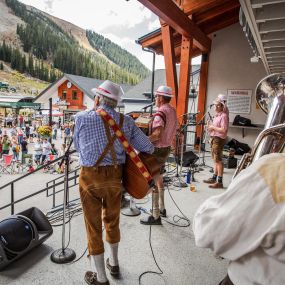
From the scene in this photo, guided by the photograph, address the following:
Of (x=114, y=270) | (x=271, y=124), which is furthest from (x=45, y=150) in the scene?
(x=271, y=124)

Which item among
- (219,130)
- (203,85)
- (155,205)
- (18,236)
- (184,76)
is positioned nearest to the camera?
(18,236)

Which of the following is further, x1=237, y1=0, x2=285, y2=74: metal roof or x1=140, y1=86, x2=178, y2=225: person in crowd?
x1=237, y1=0, x2=285, y2=74: metal roof

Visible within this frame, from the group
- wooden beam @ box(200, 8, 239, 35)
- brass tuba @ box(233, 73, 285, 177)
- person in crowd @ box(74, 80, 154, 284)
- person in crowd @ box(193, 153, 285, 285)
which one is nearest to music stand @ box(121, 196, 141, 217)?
person in crowd @ box(74, 80, 154, 284)

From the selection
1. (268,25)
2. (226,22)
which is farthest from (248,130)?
(268,25)

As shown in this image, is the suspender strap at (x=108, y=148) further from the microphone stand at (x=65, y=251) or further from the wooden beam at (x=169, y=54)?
the wooden beam at (x=169, y=54)

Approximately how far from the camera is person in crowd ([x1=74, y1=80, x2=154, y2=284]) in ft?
5.64

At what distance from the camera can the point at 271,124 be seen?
1678 millimetres

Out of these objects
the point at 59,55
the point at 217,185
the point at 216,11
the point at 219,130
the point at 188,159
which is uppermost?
the point at 59,55

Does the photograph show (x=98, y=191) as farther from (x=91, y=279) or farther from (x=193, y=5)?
(x=193, y=5)

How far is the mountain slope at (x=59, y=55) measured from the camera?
1751 inches

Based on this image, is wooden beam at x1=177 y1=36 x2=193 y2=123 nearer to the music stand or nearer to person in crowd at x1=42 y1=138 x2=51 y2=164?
the music stand

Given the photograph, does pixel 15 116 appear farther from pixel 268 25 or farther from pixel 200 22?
pixel 268 25

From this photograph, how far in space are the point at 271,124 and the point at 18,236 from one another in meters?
2.28

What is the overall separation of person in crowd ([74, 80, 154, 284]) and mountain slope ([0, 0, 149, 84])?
39.3 m
